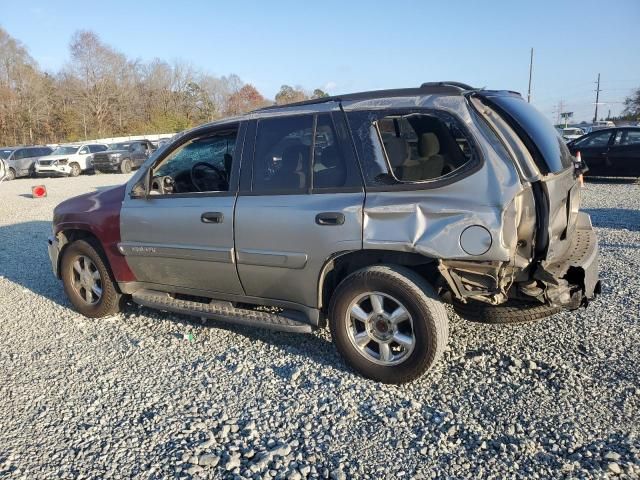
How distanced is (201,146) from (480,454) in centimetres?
324

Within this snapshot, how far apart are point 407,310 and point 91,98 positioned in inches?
2481

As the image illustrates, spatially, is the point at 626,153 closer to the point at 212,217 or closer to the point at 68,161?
the point at 212,217

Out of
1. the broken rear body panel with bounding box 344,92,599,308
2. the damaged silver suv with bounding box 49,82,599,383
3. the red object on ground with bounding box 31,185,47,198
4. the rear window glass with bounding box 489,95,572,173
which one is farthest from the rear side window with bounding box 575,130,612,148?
the red object on ground with bounding box 31,185,47,198

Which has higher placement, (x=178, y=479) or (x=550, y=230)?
(x=550, y=230)

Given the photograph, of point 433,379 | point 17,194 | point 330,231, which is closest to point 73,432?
point 330,231

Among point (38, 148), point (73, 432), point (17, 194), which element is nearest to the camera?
point (73, 432)

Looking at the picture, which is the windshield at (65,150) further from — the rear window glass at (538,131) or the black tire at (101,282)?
the rear window glass at (538,131)

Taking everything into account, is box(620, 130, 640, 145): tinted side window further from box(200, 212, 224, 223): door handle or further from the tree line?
the tree line

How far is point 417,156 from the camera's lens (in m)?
3.31

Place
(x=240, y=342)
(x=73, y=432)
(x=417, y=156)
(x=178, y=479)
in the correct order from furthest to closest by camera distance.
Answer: (x=240, y=342), (x=417, y=156), (x=73, y=432), (x=178, y=479)

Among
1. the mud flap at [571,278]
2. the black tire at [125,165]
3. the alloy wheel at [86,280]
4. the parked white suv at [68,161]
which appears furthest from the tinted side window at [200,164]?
the black tire at [125,165]

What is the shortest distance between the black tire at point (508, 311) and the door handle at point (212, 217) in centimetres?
188

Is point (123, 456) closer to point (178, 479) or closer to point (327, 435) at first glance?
point (178, 479)

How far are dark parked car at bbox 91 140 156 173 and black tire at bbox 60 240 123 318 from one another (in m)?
21.5
